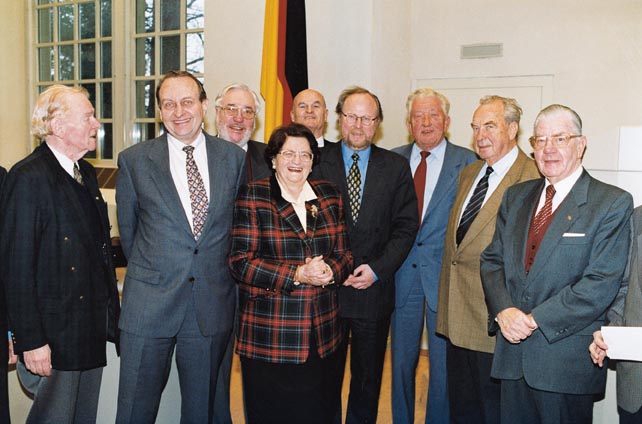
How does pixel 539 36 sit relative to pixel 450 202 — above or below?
above

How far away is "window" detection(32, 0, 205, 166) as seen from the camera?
21.5 ft

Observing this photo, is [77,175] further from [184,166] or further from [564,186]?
[564,186]

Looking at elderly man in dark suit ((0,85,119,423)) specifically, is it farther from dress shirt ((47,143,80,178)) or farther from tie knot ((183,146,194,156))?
tie knot ((183,146,194,156))

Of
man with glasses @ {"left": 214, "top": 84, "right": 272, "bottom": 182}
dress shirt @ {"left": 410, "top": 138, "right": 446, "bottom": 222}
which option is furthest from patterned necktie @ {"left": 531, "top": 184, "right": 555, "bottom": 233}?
man with glasses @ {"left": 214, "top": 84, "right": 272, "bottom": 182}

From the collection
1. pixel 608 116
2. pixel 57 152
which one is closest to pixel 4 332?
pixel 57 152

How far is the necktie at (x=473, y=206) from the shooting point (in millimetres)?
2662

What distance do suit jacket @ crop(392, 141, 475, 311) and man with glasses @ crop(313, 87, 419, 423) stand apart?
119 millimetres

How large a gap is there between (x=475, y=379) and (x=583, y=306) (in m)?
0.74

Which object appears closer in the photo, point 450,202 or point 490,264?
point 490,264

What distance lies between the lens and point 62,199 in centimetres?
226

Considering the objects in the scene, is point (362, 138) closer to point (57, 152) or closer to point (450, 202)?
point (450, 202)

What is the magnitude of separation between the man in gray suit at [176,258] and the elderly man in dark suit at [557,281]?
1125 millimetres

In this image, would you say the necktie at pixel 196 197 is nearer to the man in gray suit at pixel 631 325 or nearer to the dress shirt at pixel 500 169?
the dress shirt at pixel 500 169

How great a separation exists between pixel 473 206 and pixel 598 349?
32.8 inches
